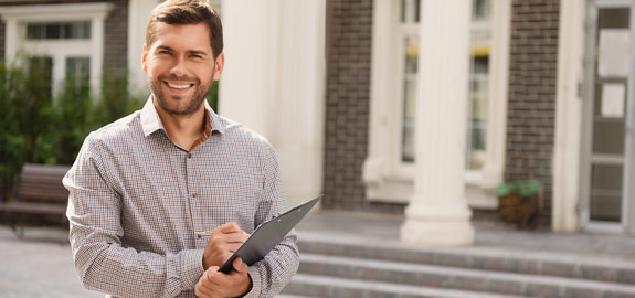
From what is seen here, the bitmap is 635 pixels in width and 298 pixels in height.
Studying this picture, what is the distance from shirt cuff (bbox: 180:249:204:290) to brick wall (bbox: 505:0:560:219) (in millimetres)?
9648

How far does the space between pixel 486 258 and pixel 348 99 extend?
4.29 metres

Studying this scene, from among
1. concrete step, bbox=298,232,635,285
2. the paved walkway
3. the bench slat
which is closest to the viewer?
concrete step, bbox=298,232,635,285

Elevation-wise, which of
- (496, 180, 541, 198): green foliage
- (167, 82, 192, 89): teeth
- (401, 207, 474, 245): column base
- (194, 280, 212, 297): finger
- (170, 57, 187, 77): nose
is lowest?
(401, 207, 474, 245): column base

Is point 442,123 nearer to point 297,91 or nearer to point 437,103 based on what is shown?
point 437,103

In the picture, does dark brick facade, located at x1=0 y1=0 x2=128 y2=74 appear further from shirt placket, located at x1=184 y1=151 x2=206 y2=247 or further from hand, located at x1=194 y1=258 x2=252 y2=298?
hand, located at x1=194 y1=258 x2=252 y2=298

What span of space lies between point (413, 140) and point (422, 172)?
291 cm

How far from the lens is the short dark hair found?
6.78 feet

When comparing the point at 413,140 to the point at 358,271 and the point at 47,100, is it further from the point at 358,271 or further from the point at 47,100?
the point at 47,100

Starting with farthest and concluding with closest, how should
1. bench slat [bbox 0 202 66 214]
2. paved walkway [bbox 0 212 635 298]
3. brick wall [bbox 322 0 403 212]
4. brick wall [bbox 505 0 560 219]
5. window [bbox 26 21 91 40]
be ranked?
window [bbox 26 21 91 40] < brick wall [bbox 322 0 403 212] < bench slat [bbox 0 202 66 214] < brick wall [bbox 505 0 560 219] < paved walkway [bbox 0 212 635 298]

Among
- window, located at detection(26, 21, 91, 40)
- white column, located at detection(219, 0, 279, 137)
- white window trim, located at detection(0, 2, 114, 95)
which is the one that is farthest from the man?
window, located at detection(26, 21, 91, 40)

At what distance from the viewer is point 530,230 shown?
10961 mm

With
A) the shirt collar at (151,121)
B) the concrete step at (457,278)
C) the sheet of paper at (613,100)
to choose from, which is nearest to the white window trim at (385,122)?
the sheet of paper at (613,100)

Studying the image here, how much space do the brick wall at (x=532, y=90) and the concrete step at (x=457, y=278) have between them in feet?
10.3

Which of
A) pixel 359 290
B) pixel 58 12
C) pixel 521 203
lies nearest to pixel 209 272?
pixel 359 290
